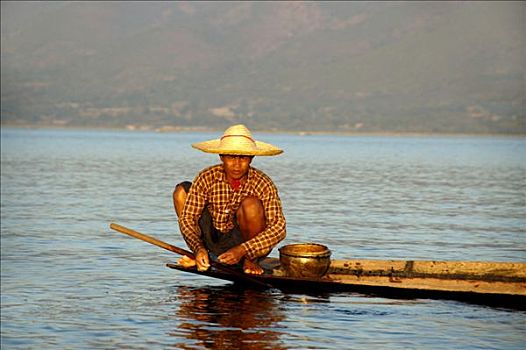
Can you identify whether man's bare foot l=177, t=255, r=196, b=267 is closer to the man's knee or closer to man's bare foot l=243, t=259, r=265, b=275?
man's bare foot l=243, t=259, r=265, b=275

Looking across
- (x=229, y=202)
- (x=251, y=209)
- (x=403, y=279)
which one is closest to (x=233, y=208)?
Answer: (x=229, y=202)

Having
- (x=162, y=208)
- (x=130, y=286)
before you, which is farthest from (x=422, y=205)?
(x=130, y=286)

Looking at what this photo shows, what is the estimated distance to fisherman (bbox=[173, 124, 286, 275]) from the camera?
37.1 feet

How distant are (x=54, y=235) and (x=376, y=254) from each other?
5.91 meters

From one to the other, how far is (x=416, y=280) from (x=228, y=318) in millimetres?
2118

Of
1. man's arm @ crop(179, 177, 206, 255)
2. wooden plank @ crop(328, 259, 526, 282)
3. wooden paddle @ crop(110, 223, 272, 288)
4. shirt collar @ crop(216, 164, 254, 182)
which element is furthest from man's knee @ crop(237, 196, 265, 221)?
wooden plank @ crop(328, 259, 526, 282)

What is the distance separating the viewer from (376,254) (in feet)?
56.5

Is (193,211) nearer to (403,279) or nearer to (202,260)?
(202,260)

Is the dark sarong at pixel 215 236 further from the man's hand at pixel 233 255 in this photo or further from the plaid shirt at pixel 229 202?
the man's hand at pixel 233 255

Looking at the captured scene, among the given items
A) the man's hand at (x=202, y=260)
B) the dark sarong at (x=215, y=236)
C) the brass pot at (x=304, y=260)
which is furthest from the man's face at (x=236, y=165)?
the brass pot at (x=304, y=260)

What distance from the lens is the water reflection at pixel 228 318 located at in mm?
10305

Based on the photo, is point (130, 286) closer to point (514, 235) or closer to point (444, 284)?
point (444, 284)

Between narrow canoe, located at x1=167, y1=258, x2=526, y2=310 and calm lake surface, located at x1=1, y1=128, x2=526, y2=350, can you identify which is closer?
calm lake surface, located at x1=1, y1=128, x2=526, y2=350

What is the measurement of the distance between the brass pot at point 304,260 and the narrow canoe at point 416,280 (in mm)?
132
